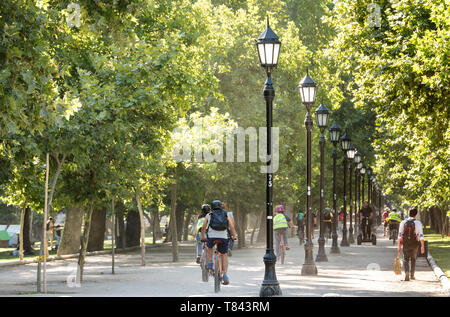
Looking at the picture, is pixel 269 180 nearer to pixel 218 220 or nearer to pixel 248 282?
pixel 218 220

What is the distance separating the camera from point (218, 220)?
55.6 feet

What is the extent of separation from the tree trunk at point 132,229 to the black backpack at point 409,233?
33.2m

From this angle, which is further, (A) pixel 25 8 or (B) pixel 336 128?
(B) pixel 336 128

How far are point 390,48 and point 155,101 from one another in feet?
20.7

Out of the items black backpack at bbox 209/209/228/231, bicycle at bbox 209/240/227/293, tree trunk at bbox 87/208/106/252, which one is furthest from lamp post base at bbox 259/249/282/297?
tree trunk at bbox 87/208/106/252

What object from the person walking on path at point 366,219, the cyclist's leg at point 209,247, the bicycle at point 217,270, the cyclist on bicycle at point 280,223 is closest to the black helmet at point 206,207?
the cyclist's leg at point 209,247

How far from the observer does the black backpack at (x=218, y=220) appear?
667 inches

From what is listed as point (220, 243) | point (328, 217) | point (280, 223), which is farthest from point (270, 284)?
point (328, 217)

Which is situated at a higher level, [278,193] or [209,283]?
[278,193]

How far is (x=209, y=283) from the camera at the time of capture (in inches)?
768

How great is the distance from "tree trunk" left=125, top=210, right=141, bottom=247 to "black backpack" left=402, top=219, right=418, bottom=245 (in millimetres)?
33167

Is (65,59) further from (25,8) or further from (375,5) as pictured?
(25,8)

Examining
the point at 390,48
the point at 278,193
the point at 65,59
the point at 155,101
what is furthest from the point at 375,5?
the point at 278,193
